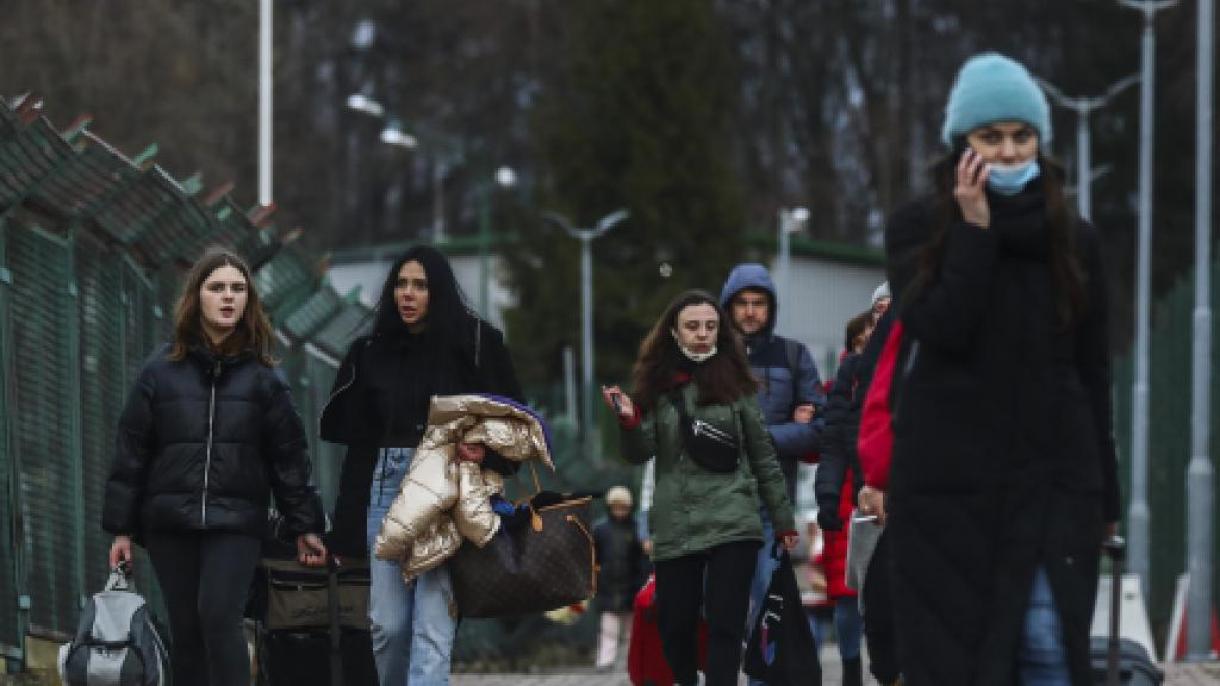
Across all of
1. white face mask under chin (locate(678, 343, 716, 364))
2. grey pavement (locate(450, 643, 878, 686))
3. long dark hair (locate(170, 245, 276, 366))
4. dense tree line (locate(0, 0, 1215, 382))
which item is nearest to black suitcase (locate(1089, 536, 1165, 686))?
white face mask under chin (locate(678, 343, 716, 364))

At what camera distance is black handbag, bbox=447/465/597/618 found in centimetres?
916

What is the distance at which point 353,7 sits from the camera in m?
67.2

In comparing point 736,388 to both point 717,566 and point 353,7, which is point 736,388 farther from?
point 353,7

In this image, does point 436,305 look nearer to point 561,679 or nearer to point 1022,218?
point 1022,218

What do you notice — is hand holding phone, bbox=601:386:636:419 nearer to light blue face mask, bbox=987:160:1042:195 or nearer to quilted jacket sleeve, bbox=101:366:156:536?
quilted jacket sleeve, bbox=101:366:156:536

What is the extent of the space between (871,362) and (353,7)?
61.0 m

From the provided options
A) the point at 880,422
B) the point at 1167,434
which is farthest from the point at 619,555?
the point at 880,422

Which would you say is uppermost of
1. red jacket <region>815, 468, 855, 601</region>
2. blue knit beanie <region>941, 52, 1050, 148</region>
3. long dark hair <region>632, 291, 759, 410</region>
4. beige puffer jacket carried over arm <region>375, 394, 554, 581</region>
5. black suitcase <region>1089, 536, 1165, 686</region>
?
blue knit beanie <region>941, 52, 1050, 148</region>

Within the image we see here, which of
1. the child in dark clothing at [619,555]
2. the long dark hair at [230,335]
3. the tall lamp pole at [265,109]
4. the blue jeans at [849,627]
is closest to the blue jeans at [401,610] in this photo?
the long dark hair at [230,335]

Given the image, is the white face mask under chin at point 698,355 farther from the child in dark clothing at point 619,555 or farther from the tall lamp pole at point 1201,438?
the tall lamp pole at point 1201,438

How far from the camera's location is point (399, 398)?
9297 millimetres

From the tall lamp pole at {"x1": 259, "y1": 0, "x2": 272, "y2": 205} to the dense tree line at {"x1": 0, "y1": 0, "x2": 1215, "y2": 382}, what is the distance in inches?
1030

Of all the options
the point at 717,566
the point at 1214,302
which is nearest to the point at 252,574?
the point at 717,566

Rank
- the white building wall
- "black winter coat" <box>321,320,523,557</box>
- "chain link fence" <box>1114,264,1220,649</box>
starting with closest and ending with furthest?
"black winter coat" <box>321,320,523,557</box> < "chain link fence" <box>1114,264,1220,649</box> < the white building wall
